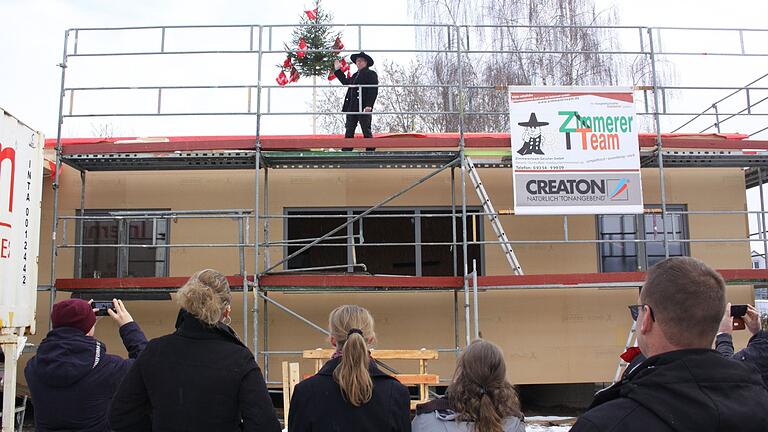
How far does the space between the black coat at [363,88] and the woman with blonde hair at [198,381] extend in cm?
715

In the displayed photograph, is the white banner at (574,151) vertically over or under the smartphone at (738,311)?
over

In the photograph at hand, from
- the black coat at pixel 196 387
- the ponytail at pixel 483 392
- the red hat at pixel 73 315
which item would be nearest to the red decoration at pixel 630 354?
the ponytail at pixel 483 392

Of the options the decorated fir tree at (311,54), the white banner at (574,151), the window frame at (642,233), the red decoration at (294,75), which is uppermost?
the decorated fir tree at (311,54)

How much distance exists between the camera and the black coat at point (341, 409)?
3.03 metres

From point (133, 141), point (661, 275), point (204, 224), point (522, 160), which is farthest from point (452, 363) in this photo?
point (661, 275)

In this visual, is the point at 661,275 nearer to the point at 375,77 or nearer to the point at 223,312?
the point at 223,312

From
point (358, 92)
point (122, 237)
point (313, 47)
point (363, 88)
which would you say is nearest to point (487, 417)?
point (358, 92)

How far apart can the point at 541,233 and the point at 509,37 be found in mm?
14346

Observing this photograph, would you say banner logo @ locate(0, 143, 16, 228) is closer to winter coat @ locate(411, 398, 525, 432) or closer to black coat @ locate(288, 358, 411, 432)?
black coat @ locate(288, 358, 411, 432)

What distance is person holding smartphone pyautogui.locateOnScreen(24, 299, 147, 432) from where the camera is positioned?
3.72m

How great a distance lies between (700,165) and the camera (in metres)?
10.4

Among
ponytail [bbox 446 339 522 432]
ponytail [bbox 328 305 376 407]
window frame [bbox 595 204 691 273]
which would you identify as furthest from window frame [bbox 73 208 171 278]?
ponytail [bbox 446 339 522 432]

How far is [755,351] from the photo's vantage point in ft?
11.0

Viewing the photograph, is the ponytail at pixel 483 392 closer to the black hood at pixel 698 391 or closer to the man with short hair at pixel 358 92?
the black hood at pixel 698 391
